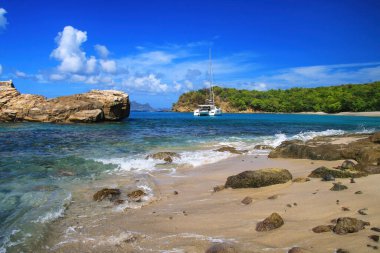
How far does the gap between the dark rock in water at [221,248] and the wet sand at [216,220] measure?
141 millimetres

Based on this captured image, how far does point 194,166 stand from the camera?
42.0ft

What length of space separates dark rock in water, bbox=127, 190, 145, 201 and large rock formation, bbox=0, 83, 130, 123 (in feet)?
107

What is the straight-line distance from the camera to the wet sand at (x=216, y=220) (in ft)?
15.2

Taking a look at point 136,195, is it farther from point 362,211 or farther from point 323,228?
point 362,211

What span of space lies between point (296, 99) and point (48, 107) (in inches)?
4486

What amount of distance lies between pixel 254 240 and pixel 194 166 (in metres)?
8.13

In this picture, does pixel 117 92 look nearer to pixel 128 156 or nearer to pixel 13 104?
pixel 13 104

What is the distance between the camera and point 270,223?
16.8 feet

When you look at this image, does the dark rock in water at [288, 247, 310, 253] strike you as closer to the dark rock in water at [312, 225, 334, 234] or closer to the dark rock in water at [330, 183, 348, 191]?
the dark rock in water at [312, 225, 334, 234]

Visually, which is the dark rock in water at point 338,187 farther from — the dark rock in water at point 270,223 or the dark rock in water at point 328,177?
the dark rock in water at point 270,223

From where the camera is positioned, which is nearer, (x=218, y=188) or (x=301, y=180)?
(x=301, y=180)

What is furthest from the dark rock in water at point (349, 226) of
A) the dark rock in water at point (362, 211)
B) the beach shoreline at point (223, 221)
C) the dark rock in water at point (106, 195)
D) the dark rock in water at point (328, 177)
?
the dark rock in water at point (106, 195)

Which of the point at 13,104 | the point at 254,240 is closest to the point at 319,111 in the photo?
the point at 13,104

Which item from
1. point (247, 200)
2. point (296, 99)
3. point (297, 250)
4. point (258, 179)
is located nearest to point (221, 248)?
point (297, 250)
